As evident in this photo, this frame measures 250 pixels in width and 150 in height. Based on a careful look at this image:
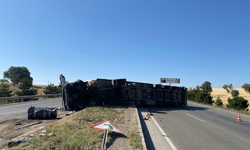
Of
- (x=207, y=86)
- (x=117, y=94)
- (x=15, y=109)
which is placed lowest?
(x=15, y=109)

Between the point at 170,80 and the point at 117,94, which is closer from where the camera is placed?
the point at 117,94

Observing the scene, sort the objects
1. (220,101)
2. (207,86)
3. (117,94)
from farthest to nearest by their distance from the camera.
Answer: (207,86), (220,101), (117,94)

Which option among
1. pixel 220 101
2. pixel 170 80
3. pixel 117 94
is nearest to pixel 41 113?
pixel 117 94

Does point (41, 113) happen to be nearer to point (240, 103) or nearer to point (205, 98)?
point (240, 103)

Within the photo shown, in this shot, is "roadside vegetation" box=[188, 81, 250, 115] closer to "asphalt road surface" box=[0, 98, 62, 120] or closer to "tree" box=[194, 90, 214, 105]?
"tree" box=[194, 90, 214, 105]

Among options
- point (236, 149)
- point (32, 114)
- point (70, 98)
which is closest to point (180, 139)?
point (236, 149)

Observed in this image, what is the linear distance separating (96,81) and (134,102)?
4.82 m

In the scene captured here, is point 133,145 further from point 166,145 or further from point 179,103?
point 179,103

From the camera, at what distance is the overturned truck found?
1276cm

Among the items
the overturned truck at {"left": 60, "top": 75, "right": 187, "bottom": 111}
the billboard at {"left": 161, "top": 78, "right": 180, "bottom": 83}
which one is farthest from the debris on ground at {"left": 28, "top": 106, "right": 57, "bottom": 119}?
the billboard at {"left": 161, "top": 78, "right": 180, "bottom": 83}

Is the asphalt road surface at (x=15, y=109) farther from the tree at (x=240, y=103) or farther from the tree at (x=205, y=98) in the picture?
the tree at (x=205, y=98)

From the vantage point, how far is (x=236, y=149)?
16.6ft

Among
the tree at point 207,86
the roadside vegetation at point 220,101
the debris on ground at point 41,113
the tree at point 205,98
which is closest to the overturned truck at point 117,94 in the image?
the debris on ground at point 41,113

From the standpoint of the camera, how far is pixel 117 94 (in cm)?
1542
